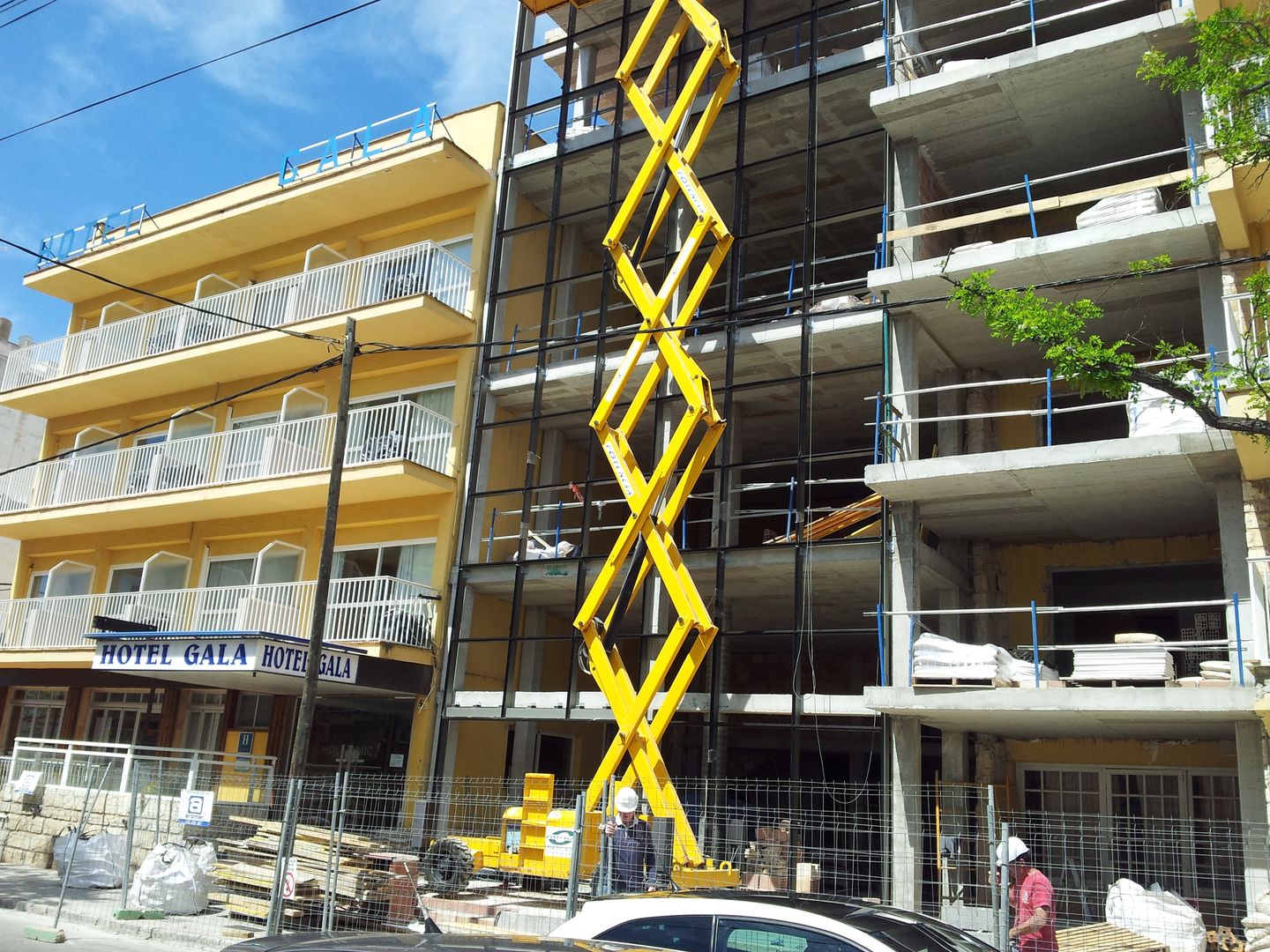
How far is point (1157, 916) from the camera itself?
12492 mm

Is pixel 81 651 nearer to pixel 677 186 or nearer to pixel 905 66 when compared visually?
pixel 677 186

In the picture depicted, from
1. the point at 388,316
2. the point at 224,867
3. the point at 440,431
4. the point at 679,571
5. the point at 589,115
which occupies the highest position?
the point at 589,115

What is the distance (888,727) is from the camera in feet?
50.7

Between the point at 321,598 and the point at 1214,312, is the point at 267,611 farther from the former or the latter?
the point at 1214,312

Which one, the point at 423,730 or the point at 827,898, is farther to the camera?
the point at 423,730

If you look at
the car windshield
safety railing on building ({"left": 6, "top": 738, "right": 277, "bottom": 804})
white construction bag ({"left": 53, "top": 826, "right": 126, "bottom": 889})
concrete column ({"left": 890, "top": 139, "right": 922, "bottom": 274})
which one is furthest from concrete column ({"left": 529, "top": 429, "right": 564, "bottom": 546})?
the car windshield

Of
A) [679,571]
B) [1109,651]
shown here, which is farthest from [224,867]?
[1109,651]

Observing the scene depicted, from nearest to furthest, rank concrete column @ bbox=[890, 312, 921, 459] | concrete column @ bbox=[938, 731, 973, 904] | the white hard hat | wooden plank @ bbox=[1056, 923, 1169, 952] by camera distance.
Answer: the white hard hat
wooden plank @ bbox=[1056, 923, 1169, 952]
concrete column @ bbox=[938, 731, 973, 904]
concrete column @ bbox=[890, 312, 921, 459]

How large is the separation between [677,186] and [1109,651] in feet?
33.9

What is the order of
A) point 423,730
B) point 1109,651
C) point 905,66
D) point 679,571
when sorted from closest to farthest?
1. point 1109,651
2. point 679,571
3. point 905,66
4. point 423,730

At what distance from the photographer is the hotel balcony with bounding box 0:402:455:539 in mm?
21734

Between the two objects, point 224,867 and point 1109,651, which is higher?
point 1109,651

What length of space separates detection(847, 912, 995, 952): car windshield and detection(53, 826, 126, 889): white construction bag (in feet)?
46.8

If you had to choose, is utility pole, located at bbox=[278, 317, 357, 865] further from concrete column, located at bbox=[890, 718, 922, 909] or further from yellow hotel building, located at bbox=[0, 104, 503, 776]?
concrete column, located at bbox=[890, 718, 922, 909]
